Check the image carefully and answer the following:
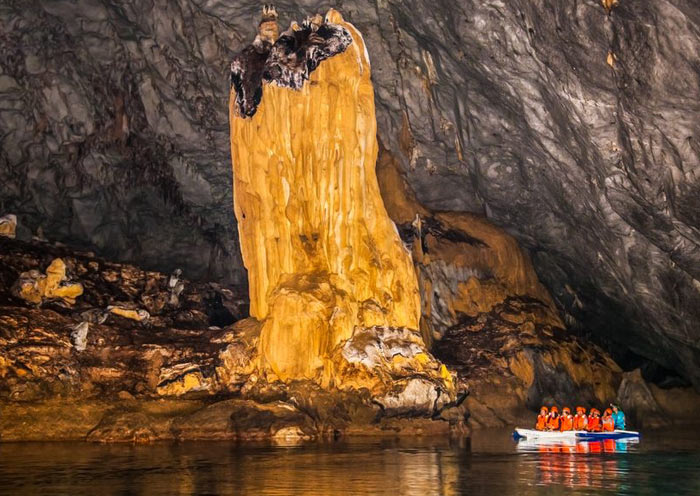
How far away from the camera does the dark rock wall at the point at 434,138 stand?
4547 cm

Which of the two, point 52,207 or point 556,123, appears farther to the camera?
point 52,207

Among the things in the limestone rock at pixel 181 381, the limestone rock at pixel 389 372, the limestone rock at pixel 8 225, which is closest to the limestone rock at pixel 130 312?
the limestone rock at pixel 181 381

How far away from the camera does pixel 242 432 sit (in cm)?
4631

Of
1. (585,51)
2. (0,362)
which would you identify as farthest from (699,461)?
(0,362)

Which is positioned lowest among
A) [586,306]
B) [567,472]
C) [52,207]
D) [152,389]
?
[567,472]

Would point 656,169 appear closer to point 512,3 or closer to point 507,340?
point 512,3

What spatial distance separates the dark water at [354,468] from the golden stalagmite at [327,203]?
8269 mm

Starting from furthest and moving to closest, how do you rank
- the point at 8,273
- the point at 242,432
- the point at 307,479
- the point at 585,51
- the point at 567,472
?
1. the point at 8,273
2. the point at 242,432
3. the point at 585,51
4. the point at 567,472
5. the point at 307,479

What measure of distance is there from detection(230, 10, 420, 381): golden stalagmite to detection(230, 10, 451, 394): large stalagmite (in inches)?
1.9

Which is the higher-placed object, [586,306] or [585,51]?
[585,51]

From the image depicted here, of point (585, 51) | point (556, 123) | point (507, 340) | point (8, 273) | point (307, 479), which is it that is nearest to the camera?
point (307, 479)

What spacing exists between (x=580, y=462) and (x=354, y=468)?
8.56 m

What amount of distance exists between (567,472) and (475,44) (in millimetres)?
23492

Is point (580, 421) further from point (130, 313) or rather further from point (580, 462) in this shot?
point (130, 313)
